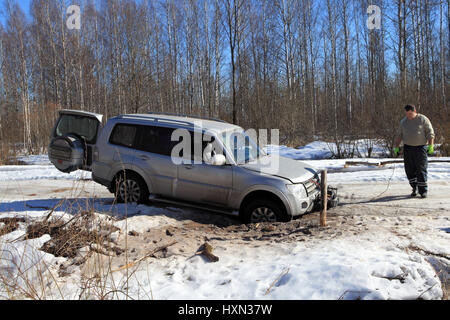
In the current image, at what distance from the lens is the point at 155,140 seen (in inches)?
274

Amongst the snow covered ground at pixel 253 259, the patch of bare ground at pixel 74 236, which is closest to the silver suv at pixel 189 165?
the snow covered ground at pixel 253 259

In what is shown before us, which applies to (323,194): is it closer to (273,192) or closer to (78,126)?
(273,192)

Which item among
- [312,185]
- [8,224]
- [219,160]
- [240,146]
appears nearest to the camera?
[8,224]

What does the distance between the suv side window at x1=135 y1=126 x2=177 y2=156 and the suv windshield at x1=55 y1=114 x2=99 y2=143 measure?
1410mm

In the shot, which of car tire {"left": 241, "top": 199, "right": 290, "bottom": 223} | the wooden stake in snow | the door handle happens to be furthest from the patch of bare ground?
the wooden stake in snow

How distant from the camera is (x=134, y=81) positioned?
64.6 ft

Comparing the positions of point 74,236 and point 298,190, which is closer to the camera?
point 74,236

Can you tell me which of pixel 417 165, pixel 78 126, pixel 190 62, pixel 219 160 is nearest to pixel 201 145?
pixel 219 160

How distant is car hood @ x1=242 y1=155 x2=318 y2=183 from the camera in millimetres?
6105

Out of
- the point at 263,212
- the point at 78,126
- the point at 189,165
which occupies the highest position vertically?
the point at 78,126

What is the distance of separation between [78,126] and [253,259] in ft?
17.6

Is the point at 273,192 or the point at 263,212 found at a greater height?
the point at 273,192
